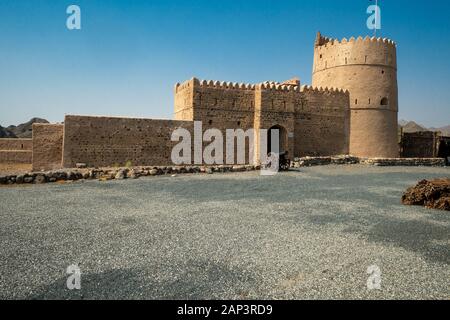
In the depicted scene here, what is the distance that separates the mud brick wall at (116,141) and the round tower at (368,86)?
14289 millimetres

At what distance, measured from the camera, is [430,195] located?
8.32m

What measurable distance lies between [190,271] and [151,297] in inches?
29.3

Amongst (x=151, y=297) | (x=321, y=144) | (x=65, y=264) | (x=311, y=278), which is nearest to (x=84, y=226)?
(x=65, y=264)

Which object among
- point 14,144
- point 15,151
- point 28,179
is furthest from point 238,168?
point 14,144

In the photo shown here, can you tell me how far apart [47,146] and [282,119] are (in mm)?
14024

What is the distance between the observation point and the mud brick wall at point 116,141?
53.0ft

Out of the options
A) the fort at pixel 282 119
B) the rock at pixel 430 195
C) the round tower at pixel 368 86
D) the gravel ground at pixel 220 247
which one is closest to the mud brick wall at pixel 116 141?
the fort at pixel 282 119

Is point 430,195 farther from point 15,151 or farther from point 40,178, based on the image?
point 15,151

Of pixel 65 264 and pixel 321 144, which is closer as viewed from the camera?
pixel 65 264

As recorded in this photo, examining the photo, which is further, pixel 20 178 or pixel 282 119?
pixel 282 119

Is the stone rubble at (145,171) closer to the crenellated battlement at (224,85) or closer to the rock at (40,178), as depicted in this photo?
the rock at (40,178)

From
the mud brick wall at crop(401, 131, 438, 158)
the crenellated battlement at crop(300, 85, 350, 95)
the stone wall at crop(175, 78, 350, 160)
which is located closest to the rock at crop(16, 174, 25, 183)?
the stone wall at crop(175, 78, 350, 160)

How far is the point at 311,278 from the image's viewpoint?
12.6 feet
